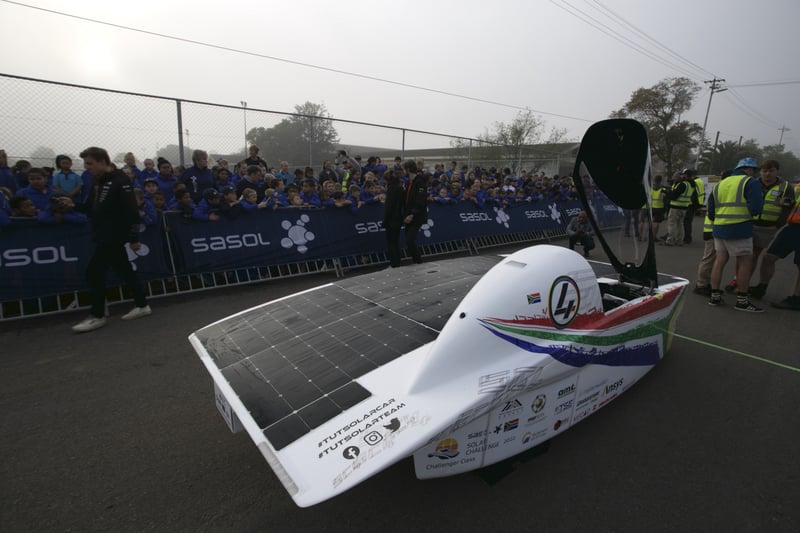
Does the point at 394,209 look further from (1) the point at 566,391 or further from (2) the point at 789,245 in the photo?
(2) the point at 789,245

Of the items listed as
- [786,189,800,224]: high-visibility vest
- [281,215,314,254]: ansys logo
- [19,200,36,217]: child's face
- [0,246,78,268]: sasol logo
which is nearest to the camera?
[0,246,78,268]: sasol logo

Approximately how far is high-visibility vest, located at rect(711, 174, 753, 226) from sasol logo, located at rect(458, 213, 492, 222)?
450 centimetres

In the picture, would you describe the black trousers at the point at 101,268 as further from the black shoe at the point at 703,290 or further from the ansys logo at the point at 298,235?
the black shoe at the point at 703,290

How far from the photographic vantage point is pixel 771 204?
5270 millimetres

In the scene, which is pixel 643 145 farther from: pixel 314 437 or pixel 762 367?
pixel 314 437

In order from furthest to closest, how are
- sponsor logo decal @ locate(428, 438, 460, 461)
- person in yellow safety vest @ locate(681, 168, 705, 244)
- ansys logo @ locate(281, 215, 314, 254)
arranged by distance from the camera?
person in yellow safety vest @ locate(681, 168, 705, 244)
ansys logo @ locate(281, 215, 314, 254)
sponsor logo decal @ locate(428, 438, 460, 461)

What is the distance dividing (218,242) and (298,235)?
1.21 m

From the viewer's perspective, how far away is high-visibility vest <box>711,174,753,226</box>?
480 centimetres

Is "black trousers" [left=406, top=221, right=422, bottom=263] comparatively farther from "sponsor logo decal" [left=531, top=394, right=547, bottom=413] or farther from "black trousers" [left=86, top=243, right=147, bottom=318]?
"sponsor logo decal" [left=531, top=394, right=547, bottom=413]

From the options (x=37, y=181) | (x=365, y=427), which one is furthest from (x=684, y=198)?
(x=37, y=181)

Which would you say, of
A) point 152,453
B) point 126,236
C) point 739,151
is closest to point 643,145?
point 152,453

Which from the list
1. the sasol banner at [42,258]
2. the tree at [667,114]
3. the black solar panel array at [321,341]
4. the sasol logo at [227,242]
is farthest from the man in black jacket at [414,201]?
the tree at [667,114]

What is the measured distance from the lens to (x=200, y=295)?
5.17 m

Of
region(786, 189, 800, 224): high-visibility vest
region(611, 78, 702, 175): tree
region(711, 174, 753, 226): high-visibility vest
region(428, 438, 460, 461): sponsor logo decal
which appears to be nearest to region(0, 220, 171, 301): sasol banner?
region(428, 438, 460, 461): sponsor logo decal
